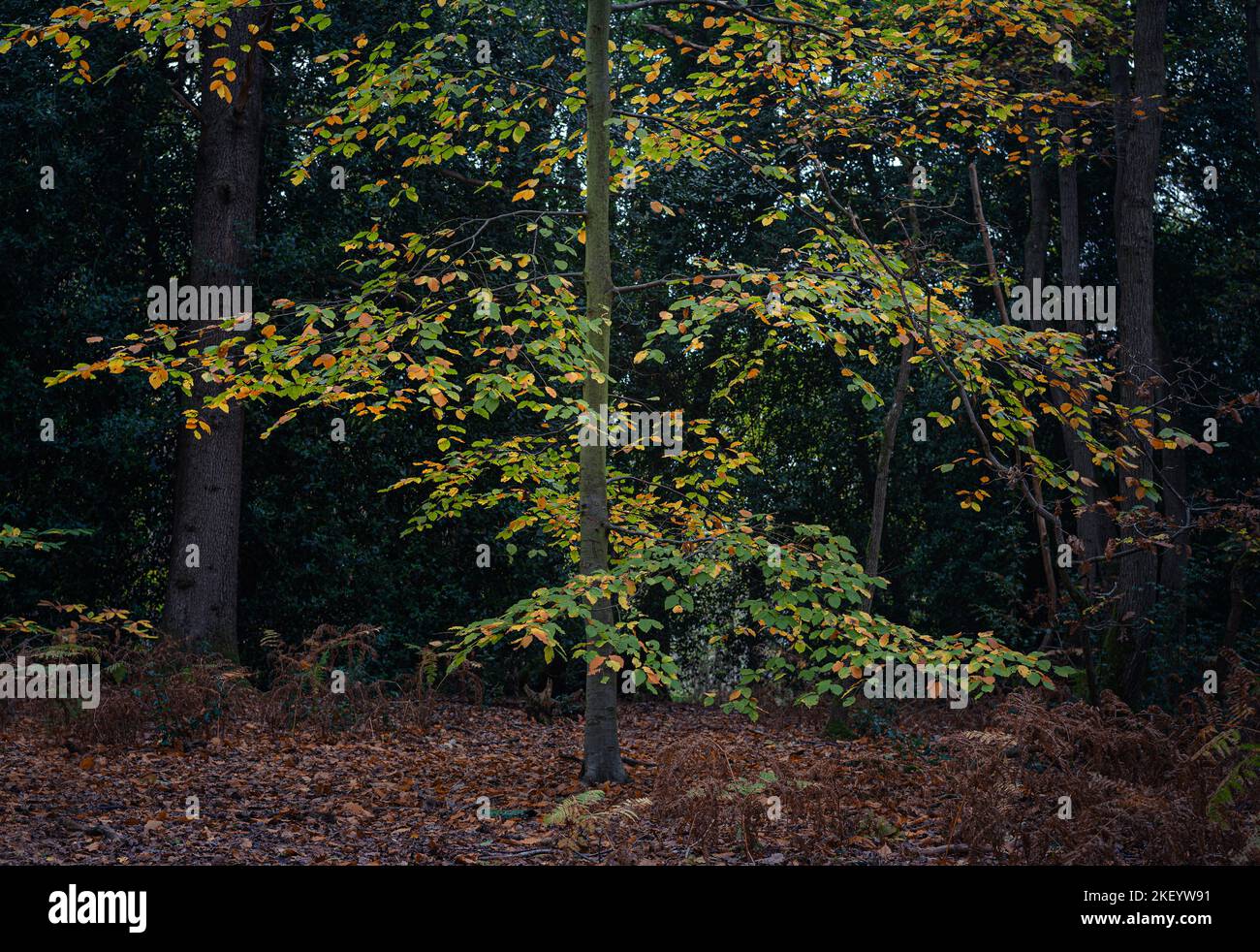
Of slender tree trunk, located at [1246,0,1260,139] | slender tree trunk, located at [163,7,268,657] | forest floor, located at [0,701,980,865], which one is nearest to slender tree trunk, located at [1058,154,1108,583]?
slender tree trunk, located at [1246,0,1260,139]

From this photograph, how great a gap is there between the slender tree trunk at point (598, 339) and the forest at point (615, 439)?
4 centimetres

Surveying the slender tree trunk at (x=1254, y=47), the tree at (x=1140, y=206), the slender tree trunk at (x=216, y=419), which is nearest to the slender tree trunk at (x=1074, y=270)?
the tree at (x=1140, y=206)

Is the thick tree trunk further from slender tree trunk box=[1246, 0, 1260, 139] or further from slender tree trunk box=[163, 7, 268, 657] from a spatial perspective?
slender tree trunk box=[163, 7, 268, 657]

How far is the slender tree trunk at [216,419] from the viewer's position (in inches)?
476

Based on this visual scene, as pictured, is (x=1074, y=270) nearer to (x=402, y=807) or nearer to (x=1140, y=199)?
(x=1140, y=199)

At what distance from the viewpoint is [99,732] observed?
9266 millimetres

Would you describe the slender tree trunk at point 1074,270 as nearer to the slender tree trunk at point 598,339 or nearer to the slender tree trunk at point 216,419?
the slender tree trunk at point 598,339

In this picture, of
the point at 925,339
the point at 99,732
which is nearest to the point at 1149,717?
the point at 925,339

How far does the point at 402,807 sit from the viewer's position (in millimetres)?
7758

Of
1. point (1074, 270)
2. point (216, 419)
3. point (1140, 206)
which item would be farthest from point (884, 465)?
point (216, 419)

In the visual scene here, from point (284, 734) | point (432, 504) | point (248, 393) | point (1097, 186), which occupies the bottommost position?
point (284, 734)

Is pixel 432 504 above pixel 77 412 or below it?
below
